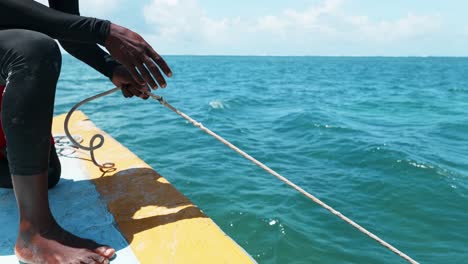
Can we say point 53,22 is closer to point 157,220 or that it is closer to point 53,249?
point 53,249

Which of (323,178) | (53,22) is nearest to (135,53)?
(53,22)

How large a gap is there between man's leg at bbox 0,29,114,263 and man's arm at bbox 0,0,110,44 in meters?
0.08

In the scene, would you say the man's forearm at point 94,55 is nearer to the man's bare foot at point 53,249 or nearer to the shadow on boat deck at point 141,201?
the shadow on boat deck at point 141,201

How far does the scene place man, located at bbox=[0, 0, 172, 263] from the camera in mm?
1547

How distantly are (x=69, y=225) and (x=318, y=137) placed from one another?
6.60 metres

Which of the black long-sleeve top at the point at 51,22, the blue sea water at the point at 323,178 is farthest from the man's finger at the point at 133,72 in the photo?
the blue sea water at the point at 323,178

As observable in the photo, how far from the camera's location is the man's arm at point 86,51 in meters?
2.21

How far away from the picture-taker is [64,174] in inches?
109

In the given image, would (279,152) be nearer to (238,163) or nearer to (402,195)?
(238,163)

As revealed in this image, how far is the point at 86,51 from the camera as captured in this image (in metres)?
2.25

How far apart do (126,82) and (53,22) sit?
575mm

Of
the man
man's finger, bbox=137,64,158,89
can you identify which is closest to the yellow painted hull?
the man

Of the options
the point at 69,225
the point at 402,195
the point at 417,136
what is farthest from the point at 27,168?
the point at 417,136

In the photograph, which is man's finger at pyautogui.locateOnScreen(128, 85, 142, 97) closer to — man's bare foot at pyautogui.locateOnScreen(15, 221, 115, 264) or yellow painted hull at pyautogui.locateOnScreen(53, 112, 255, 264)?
yellow painted hull at pyautogui.locateOnScreen(53, 112, 255, 264)
